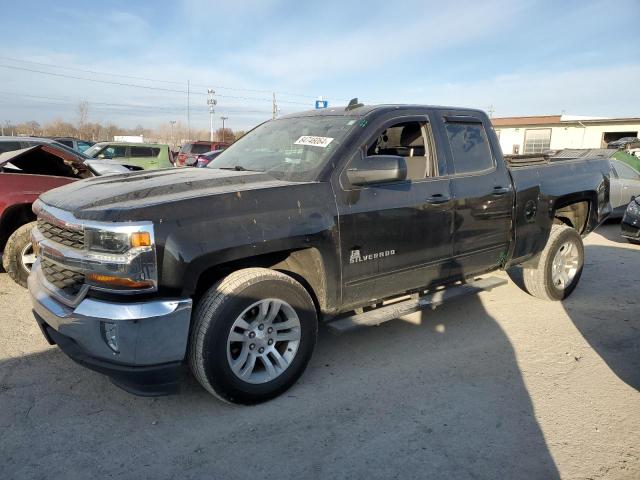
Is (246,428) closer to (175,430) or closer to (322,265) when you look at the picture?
(175,430)

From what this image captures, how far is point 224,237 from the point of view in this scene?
9.22 feet

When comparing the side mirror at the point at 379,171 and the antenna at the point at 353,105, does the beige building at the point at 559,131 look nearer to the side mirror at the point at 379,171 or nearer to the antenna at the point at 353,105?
the antenna at the point at 353,105

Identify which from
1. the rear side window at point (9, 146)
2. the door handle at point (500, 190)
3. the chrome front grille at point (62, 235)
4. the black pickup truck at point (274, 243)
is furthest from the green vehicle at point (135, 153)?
the door handle at point (500, 190)

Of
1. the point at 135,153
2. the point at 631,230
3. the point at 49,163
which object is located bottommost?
the point at 631,230

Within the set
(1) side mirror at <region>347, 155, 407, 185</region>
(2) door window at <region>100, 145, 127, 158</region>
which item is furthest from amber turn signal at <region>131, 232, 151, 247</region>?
(2) door window at <region>100, 145, 127, 158</region>

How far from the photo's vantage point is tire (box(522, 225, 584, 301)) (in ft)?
16.9

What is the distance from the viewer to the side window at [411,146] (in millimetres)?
4051

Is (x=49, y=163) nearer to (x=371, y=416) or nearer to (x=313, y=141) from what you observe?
(x=313, y=141)

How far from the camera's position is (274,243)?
3.01 m

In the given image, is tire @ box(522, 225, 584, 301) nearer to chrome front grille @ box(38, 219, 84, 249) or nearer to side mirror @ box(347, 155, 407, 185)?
side mirror @ box(347, 155, 407, 185)

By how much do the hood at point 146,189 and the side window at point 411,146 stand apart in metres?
1.19

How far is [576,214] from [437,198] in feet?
9.04

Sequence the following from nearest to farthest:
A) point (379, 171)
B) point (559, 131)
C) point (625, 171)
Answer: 1. point (379, 171)
2. point (625, 171)
3. point (559, 131)

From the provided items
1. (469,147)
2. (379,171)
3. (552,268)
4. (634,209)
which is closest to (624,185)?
(634,209)
